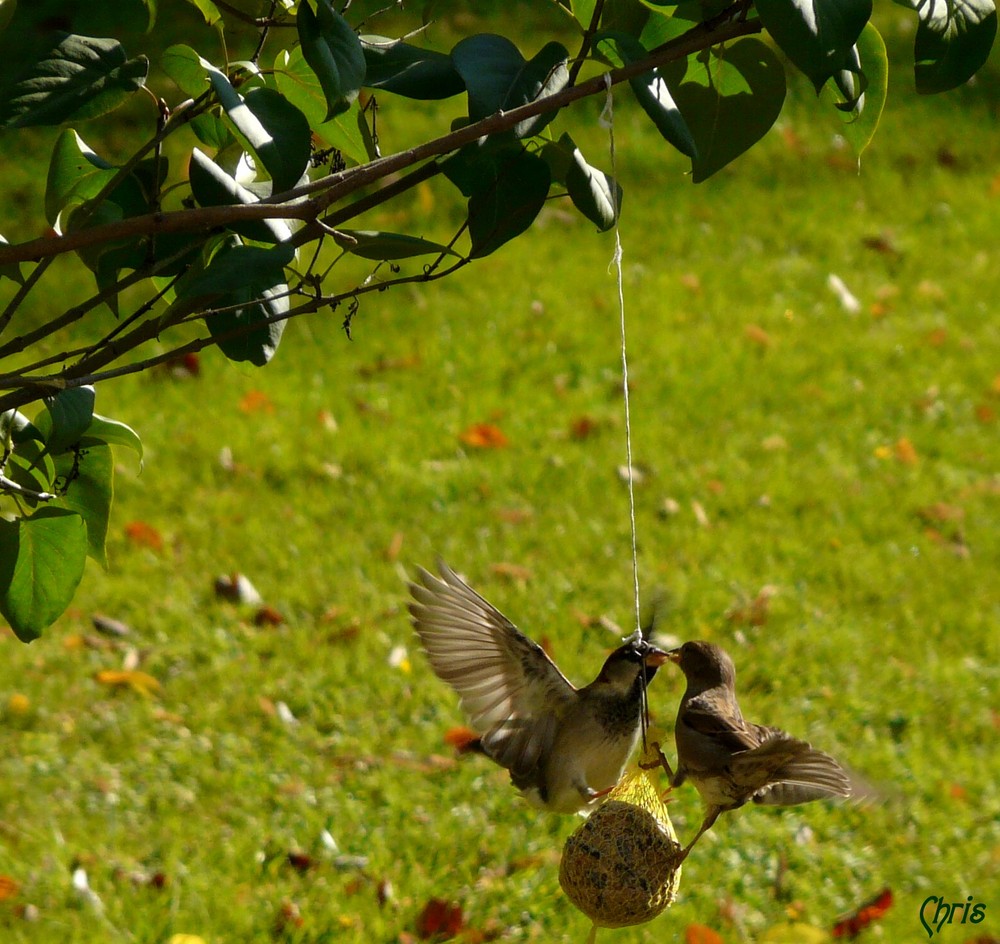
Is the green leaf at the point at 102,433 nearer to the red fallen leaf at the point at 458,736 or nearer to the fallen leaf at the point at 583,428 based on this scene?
the red fallen leaf at the point at 458,736

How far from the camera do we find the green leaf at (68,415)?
1.79 meters

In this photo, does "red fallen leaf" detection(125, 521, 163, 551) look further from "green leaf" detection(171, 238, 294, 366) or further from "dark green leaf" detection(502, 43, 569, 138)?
"dark green leaf" detection(502, 43, 569, 138)

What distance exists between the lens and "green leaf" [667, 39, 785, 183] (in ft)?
5.80

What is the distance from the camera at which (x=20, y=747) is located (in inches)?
165

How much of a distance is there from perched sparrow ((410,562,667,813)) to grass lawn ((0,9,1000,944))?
1.00m

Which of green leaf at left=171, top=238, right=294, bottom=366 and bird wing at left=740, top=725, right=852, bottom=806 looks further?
bird wing at left=740, top=725, right=852, bottom=806

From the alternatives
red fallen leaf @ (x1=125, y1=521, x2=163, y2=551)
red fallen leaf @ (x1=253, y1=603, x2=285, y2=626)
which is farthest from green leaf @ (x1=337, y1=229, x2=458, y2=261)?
red fallen leaf @ (x1=125, y1=521, x2=163, y2=551)

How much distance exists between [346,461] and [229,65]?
3990mm

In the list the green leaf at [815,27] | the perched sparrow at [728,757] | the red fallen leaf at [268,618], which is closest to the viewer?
the green leaf at [815,27]

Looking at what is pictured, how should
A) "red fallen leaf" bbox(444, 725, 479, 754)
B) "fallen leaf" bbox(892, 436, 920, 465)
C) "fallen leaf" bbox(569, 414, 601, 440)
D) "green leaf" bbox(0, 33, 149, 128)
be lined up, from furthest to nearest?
1. "fallen leaf" bbox(892, 436, 920, 465)
2. "fallen leaf" bbox(569, 414, 601, 440)
3. "red fallen leaf" bbox(444, 725, 479, 754)
4. "green leaf" bbox(0, 33, 149, 128)

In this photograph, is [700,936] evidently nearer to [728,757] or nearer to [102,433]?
[728,757]

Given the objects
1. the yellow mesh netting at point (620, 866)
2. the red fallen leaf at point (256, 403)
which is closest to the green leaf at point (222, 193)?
the yellow mesh netting at point (620, 866)

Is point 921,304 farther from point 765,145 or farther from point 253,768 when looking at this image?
point 253,768

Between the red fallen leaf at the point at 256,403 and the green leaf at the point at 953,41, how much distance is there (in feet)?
15.5
